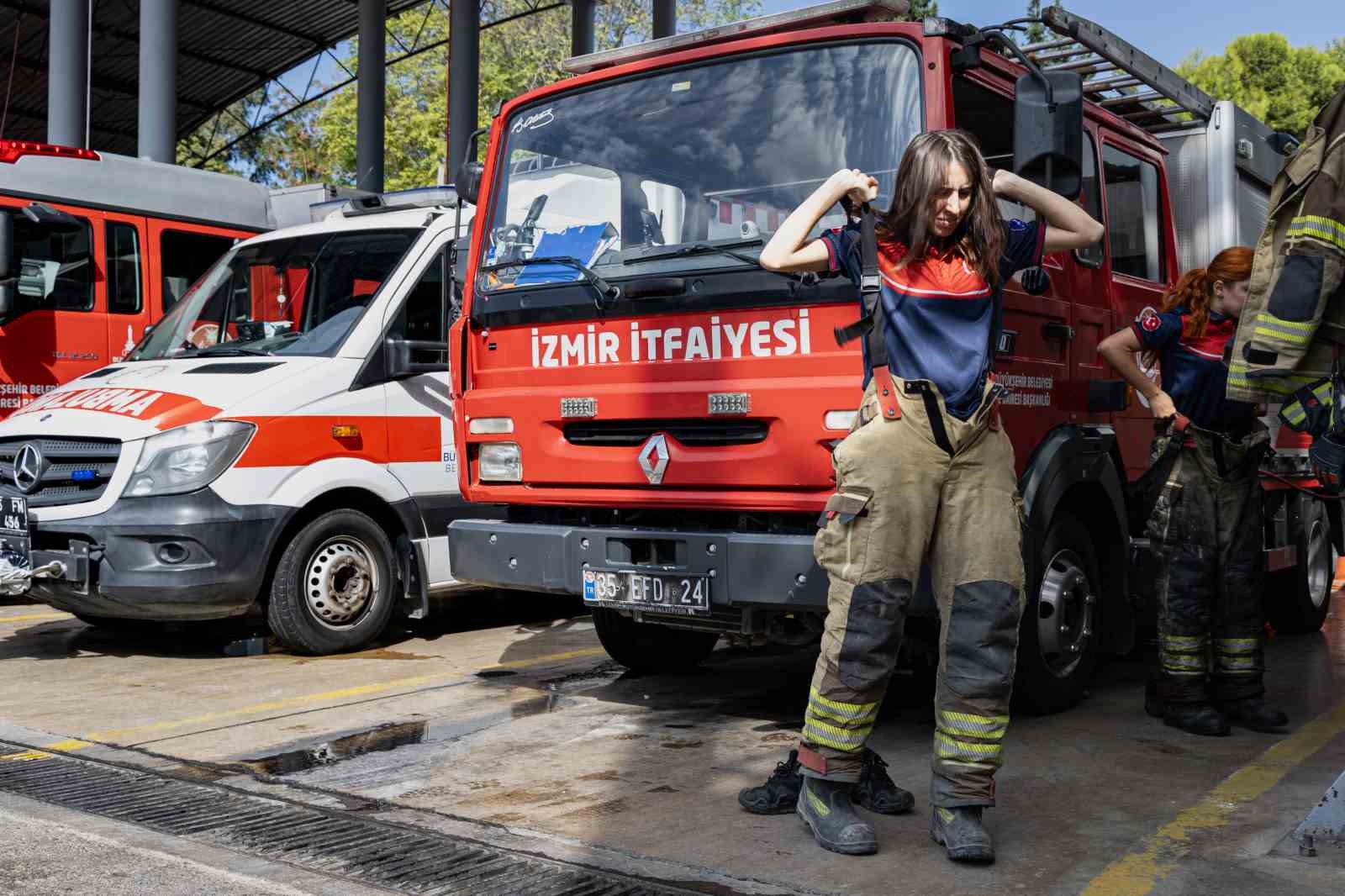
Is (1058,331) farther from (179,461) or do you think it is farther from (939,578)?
(179,461)

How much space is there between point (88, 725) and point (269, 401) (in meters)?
1.88

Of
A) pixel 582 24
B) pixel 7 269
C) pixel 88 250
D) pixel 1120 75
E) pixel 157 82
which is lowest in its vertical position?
pixel 7 269

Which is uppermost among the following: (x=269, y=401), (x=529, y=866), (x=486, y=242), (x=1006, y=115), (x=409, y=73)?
(x=409, y=73)

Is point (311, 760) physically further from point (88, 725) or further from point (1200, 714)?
point (1200, 714)

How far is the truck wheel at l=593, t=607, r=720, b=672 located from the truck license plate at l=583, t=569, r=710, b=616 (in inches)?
42.5

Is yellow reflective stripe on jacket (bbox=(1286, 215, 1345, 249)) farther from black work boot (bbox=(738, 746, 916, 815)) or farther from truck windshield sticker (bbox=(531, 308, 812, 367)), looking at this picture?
Answer: black work boot (bbox=(738, 746, 916, 815))

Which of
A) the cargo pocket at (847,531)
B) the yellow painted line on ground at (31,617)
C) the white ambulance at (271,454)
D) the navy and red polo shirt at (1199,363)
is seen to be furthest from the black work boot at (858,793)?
the yellow painted line on ground at (31,617)

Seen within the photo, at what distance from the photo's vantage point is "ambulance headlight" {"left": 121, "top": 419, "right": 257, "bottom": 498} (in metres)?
6.80

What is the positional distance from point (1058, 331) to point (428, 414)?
11.5 ft

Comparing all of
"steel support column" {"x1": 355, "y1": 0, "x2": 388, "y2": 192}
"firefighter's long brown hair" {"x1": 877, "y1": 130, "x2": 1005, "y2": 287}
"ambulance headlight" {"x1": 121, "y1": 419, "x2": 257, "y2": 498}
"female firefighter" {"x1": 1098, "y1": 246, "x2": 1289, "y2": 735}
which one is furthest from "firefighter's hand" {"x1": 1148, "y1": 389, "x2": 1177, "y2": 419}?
"steel support column" {"x1": 355, "y1": 0, "x2": 388, "y2": 192}

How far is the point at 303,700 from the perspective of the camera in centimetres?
619

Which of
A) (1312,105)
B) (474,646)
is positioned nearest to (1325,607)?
(474,646)

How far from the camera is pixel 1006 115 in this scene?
5391 mm

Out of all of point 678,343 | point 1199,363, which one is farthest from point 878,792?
point 1199,363
